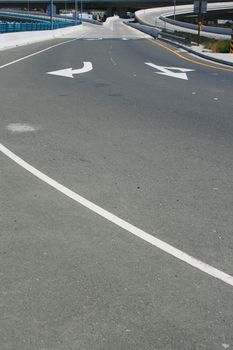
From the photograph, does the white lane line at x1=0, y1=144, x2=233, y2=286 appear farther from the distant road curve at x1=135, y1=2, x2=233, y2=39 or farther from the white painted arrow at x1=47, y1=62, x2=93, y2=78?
the distant road curve at x1=135, y1=2, x2=233, y2=39

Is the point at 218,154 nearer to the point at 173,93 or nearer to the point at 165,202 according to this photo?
the point at 165,202

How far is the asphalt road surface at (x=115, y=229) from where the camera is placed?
Result: 11.8ft

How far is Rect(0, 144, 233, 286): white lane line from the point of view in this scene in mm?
4395

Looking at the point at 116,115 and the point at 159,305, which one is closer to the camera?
the point at 159,305

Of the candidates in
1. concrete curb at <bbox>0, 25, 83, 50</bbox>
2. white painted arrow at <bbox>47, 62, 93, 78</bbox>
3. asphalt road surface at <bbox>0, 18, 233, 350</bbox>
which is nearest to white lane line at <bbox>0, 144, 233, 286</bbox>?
asphalt road surface at <bbox>0, 18, 233, 350</bbox>

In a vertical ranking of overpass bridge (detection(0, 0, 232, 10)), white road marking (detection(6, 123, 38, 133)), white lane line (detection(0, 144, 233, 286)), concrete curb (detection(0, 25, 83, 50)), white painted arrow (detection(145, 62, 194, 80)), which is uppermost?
overpass bridge (detection(0, 0, 232, 10))

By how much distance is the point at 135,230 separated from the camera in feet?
17.1

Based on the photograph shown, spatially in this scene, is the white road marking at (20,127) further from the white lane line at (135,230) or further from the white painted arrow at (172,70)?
the white painted arrow at (172,70)

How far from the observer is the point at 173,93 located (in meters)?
14.7

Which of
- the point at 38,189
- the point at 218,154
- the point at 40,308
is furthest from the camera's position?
the point at 218,154

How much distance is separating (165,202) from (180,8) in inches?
5586

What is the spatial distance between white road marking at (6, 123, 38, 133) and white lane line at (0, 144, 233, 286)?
7.00 ft

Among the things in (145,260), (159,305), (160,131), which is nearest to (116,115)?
(160,131)

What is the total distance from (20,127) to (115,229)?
16.8 feet
